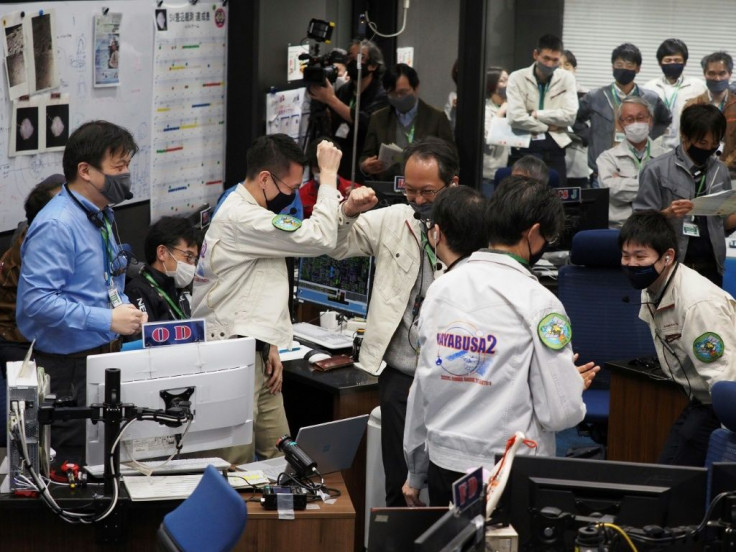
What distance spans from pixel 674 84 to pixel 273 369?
4166 mm

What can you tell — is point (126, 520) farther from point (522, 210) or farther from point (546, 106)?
point (546, 106)

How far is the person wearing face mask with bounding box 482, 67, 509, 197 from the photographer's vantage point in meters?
7.04

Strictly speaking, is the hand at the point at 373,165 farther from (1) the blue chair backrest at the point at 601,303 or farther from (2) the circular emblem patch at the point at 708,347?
(2) the circular emblem patch at the point at 708,347

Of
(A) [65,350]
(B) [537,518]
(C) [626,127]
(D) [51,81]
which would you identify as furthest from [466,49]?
(B) [537,518]

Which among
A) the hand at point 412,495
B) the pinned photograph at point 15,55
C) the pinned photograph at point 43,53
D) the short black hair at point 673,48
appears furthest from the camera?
the short black hair at point 673,48

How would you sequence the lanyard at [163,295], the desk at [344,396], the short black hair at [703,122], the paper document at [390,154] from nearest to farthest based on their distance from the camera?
the desk at [344,396] → the lanyard at [163,295] → the short black hair at [703,122] → the paper document at [390,154]

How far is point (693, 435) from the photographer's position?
156 inches

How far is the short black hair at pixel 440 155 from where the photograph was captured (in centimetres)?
367

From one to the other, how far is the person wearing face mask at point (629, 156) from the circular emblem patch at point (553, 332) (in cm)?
422

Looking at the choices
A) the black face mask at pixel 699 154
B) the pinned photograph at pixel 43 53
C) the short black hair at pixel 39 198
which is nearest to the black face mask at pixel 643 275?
the black face mask at pixel 699 154

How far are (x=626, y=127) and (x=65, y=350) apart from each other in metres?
4.30

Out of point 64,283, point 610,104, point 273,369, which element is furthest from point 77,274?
point 610,104

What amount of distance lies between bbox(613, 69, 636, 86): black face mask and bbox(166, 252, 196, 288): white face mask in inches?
139

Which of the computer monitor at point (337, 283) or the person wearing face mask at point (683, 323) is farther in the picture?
the computer monitor at point (337, 283)
